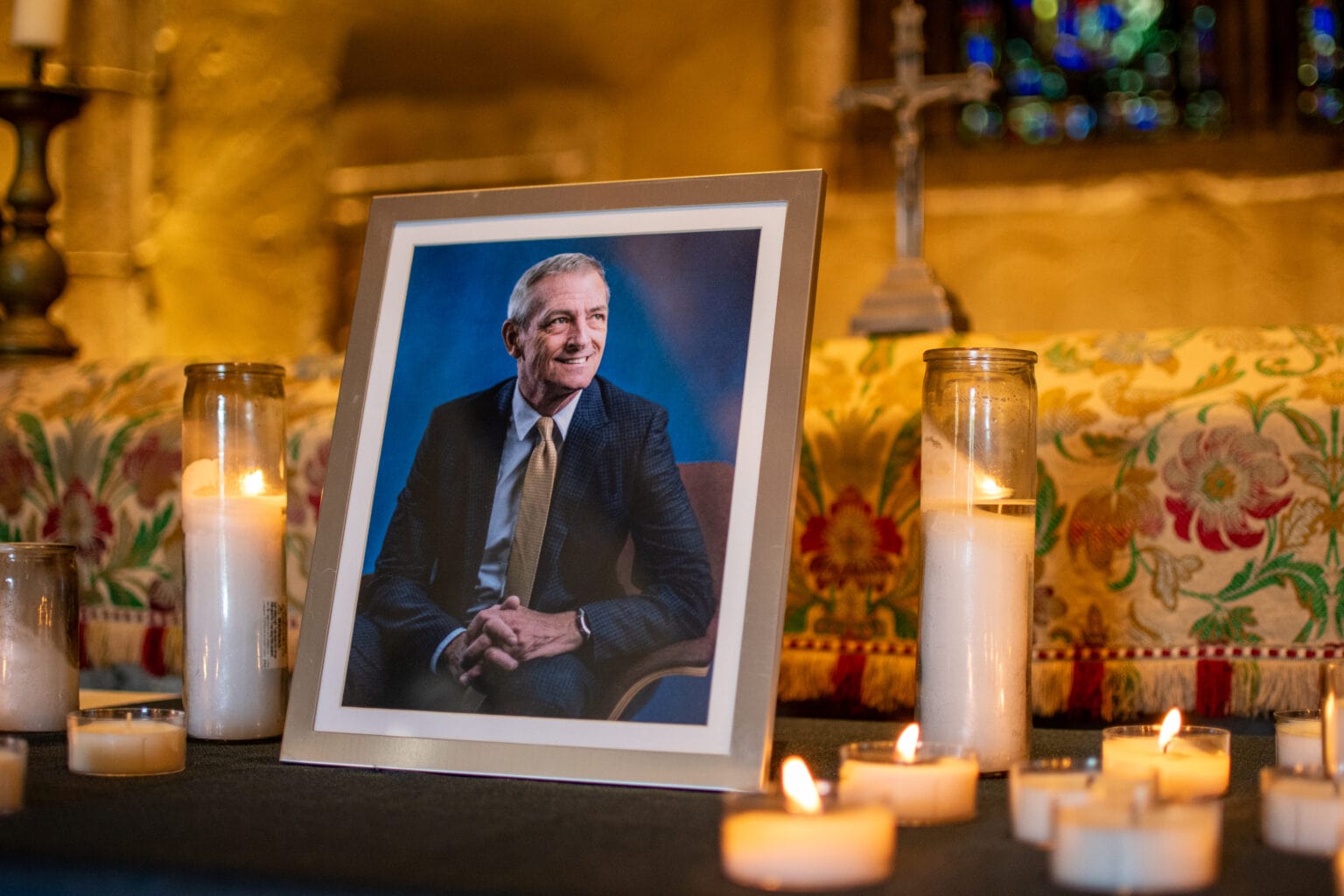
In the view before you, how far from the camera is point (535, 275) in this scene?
0.91 metres

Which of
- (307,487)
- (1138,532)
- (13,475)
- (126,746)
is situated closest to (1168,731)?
(1138,532)

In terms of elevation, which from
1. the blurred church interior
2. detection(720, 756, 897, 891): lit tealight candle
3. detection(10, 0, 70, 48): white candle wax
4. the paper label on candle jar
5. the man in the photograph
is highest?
the blurred church interior

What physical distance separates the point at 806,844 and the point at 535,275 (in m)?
0.47

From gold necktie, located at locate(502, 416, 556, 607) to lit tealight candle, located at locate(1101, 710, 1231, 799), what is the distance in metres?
0.34

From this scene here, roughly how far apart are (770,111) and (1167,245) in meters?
1.22

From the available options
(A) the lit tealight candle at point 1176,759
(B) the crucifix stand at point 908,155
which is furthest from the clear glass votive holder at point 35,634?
(B) the crucifix stand at point 908,155

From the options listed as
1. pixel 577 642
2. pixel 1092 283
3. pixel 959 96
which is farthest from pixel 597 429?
pixel 1092 283

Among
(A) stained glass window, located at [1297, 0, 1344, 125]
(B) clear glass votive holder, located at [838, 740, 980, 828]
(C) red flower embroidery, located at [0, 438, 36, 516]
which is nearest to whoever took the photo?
(B) clear glass votive holder, located at [838, 740, 980, 828]

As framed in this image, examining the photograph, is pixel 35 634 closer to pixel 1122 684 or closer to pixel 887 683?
pixel 887 683

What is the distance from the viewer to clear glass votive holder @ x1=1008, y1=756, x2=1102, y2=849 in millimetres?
621

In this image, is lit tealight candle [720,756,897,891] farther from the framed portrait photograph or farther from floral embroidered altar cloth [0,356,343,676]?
floral embroidered altar cloth [0,356,343,676]

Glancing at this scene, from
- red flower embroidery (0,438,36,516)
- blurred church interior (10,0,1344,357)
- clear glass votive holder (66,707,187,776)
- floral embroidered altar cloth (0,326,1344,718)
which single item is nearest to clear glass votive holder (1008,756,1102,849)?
clear glass votive holder (66,707,187,776)

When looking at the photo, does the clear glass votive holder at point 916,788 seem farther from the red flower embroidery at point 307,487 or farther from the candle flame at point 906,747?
the red flower embroidery at point 307,487

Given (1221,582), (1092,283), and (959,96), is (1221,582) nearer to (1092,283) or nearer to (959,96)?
(959,96)
